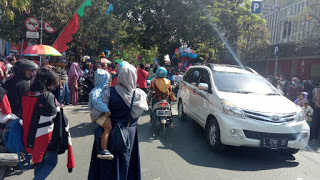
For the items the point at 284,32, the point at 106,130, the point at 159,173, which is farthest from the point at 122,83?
the point at 284,32

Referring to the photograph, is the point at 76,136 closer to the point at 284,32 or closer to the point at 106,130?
the point at 106,130

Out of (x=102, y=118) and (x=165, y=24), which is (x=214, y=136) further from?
(x=165, y=24)

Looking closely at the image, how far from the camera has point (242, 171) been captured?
15.7 feet

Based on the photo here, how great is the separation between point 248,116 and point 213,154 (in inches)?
42.6

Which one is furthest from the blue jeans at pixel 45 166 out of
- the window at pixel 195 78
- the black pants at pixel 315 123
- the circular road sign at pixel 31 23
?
the circular road sign at pixel 31 23

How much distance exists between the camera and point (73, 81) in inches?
425

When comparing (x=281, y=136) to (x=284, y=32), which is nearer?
(x=281, y=136)

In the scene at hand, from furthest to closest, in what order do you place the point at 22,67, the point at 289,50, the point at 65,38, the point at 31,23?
the point at 289,50
the point at 65,38
the point at 31,23
the point at 22,67

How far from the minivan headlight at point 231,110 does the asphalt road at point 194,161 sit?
0.90 meters

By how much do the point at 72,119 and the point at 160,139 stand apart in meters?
3.27

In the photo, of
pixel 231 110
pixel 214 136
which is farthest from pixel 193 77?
pixel 231 110

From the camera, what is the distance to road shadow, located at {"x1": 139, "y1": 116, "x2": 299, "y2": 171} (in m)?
5.10

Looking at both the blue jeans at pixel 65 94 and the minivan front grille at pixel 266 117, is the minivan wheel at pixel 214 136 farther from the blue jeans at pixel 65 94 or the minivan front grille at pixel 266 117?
the blue jeans at pixel 65 94

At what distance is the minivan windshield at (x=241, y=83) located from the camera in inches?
244
